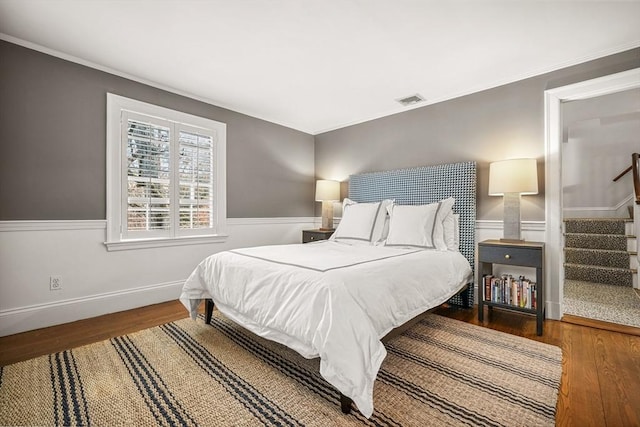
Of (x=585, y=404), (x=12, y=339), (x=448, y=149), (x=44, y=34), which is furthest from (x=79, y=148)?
(x=585, y=404)

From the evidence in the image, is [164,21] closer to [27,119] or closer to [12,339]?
[27,119]

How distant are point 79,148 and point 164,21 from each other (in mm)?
1467

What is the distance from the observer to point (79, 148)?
276cm

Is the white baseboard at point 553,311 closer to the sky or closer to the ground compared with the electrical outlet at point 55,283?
closer to the ground

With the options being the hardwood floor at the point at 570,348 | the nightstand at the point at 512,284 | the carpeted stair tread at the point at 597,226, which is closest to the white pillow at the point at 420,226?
the nightstand at the point at 512,284

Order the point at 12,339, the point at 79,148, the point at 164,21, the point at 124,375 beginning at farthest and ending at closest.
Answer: the point at 79,148
the point at 12,339
the point at 164,21
the point at 124,375

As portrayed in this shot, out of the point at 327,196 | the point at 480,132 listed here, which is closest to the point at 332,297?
the point at 480,132

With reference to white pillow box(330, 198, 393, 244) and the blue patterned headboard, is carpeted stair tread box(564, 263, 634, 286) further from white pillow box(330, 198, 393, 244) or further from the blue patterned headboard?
white pillow box(330, 198, 393, 244)

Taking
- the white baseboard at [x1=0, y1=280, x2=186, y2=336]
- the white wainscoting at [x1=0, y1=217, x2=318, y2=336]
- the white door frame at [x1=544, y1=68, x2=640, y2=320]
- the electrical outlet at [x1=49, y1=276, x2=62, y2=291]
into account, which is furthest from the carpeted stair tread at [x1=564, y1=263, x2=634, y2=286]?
the electrical outlet at [x1=49, y1=276, x2=62, y2=291]

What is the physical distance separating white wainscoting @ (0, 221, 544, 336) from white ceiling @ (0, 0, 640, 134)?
155cm

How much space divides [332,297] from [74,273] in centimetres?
264

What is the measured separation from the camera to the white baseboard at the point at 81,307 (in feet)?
8.09

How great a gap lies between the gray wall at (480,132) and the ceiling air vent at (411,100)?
11cm

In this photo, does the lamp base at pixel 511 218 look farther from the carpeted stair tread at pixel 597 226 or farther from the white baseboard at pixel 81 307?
the white baseboard at pixel 81 307
